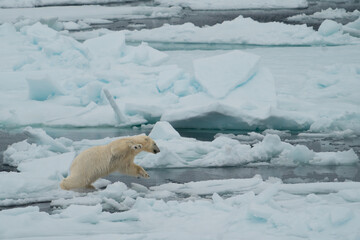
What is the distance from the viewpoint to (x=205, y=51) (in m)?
15.4

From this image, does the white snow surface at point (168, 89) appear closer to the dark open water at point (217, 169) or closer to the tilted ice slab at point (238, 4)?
the dark open water at point (217, 169)

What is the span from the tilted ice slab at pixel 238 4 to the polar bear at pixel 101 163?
671 inches

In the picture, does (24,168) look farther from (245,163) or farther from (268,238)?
(268,238)

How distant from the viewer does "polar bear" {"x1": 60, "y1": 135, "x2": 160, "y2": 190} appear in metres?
6.62

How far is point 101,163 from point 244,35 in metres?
10.6

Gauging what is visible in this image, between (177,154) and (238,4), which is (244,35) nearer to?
(238,4)

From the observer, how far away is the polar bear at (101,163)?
662 cm

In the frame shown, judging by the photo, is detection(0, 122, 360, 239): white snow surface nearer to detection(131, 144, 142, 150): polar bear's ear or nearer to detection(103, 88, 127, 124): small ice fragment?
detection(131, 144, 142, 150): polar bear's ear

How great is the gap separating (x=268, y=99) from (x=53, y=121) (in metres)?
3.16

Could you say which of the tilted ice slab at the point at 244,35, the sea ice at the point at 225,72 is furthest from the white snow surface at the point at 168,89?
the tilted ice slab at the point at 244,35

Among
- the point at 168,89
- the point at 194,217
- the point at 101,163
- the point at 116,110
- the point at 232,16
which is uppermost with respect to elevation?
the point at 232,16

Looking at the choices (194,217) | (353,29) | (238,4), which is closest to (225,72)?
(194,217)

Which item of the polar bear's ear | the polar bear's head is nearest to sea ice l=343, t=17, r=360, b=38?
the polar bear's head

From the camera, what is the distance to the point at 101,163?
6.63m
